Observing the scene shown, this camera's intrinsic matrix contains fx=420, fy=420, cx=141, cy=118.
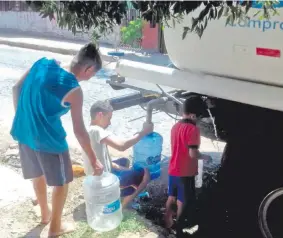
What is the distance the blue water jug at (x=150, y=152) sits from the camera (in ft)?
13.8

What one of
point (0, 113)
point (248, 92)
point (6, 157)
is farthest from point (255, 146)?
point (0, 113)

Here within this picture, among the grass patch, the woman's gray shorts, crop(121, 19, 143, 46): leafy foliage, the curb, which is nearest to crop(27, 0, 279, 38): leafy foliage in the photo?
the woman's gray shorts

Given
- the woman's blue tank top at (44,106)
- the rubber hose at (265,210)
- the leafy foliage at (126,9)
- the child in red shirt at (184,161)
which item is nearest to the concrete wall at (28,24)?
the child in red shirt at (184,161)

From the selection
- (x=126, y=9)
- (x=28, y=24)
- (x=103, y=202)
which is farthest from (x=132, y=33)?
(x=126, y=9)

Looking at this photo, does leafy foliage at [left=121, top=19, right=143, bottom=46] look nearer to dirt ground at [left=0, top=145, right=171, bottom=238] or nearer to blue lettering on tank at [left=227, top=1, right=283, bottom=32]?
dirt ground at [left=0, top=145, right=171, bottom=238]

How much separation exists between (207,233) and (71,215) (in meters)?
1.15

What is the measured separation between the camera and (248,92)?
2.90 meters

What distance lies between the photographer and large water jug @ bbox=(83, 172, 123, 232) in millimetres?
3279

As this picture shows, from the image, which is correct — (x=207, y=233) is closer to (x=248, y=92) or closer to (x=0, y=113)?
(x=248, y=92)

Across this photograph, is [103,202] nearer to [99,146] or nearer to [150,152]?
[99,146]

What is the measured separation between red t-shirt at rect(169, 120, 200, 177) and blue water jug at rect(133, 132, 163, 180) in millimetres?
805

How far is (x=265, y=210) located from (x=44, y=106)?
70.7 inches

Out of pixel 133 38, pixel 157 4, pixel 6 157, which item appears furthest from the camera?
pixel 133 38

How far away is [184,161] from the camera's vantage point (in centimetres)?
334
